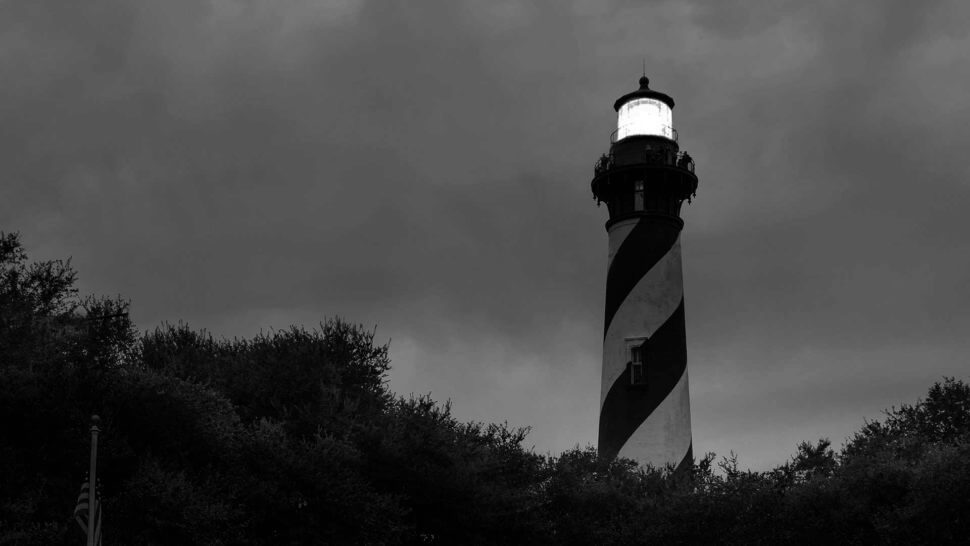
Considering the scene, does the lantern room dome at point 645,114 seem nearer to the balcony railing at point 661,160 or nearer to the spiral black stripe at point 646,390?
the balcony railing at point 661,160

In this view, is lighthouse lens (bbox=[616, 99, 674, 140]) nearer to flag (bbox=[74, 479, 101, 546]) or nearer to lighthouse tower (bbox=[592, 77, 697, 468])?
lighthouse tower (bbox=[592, 77, 697, 468])

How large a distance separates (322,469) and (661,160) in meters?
20.2

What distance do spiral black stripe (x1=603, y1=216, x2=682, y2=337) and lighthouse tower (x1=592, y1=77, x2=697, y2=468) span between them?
0.04m

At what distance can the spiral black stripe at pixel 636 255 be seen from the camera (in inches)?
1588

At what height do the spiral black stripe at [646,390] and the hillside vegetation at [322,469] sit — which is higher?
the spiral black stripe at [646,390]

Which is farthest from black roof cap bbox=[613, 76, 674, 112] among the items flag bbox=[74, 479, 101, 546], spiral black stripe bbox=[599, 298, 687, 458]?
flag bbox=[74, 479, 101, 546]

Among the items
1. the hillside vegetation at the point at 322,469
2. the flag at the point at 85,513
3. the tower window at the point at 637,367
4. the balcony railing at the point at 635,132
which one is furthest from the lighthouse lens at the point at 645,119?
the flag at the point at 85,513

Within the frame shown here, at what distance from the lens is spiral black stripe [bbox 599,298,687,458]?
127 ft

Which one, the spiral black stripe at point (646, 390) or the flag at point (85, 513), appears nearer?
the flag at point (85, 513)

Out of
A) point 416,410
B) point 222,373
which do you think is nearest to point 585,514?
point 416,410

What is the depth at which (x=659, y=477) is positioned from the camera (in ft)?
112

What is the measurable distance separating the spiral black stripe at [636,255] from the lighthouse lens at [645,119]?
403 cm

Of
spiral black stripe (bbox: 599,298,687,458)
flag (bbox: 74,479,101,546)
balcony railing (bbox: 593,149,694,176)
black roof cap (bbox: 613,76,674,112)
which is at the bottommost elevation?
flag (bbox: 74,479,101,546)

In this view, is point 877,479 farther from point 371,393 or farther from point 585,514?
point 371,393
